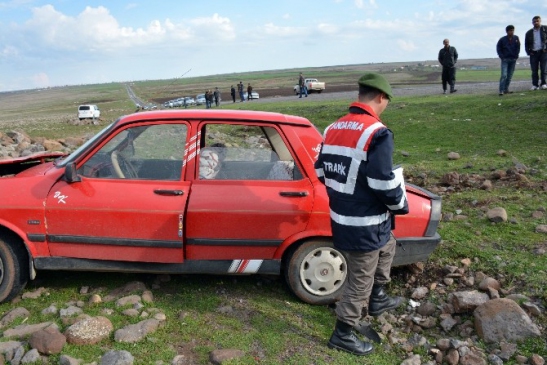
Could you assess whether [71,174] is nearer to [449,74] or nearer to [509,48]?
[509,48]

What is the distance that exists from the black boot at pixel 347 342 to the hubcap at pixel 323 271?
68 cm

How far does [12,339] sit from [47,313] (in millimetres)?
448

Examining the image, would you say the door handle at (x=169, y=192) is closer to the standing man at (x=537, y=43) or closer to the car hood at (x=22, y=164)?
the car hood at (x=22, y=164)

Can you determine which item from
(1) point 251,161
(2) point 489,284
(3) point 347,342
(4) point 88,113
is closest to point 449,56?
(2) point 489,284

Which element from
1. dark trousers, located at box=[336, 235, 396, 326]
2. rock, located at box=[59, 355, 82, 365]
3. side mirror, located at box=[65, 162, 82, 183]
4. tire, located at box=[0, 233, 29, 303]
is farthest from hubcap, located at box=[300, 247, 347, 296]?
tire, located at box=[0, 233, 29, 303]

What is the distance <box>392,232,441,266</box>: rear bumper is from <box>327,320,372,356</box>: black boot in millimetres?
1052

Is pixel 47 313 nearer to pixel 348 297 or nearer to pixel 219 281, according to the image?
pixel 219 281

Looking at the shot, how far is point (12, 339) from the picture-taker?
3.92m

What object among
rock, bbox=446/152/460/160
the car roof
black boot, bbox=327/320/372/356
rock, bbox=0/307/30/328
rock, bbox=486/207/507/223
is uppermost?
the car roof

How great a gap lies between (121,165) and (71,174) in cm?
47

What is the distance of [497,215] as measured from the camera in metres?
6.25

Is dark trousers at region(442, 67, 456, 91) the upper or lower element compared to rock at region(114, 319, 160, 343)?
upper

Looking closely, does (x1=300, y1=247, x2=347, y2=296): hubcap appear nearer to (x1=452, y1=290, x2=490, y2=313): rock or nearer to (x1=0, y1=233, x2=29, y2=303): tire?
(x1=452, y1=290, x2=490, y2=313): rock

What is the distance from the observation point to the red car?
4.47 metres
